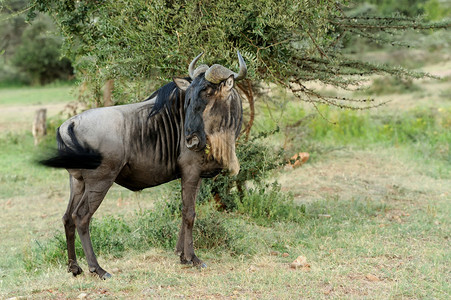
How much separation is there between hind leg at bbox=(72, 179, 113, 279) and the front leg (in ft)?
2.39

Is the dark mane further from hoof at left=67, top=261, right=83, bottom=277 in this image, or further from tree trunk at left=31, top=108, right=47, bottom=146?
tree trunk at left=31, top=108, right=47, bottom=146

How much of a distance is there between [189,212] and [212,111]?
39.6 inches

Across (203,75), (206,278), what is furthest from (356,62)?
(206,278)

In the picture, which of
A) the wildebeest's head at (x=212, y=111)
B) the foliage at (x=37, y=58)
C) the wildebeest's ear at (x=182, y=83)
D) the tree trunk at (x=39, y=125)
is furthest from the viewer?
the foliage at (x=37, y=58)

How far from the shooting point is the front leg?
5.39m

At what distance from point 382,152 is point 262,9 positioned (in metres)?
6.75

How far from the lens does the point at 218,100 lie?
5133mm

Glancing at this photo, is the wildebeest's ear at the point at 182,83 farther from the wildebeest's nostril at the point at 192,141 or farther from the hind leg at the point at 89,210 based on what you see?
the hind leg at the point at 89,210

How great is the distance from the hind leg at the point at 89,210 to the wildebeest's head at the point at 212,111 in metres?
0.86

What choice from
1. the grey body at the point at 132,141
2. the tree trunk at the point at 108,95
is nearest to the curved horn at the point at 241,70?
the grey body at the point at 132,141

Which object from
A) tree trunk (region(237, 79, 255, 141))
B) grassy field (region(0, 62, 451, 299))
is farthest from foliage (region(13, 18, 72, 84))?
tree trunk (region(237, 79, 255, 141))

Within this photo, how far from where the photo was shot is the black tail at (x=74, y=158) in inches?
189

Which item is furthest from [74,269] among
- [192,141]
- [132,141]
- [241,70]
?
[241,70]

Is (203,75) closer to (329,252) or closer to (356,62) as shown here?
(329,252)
